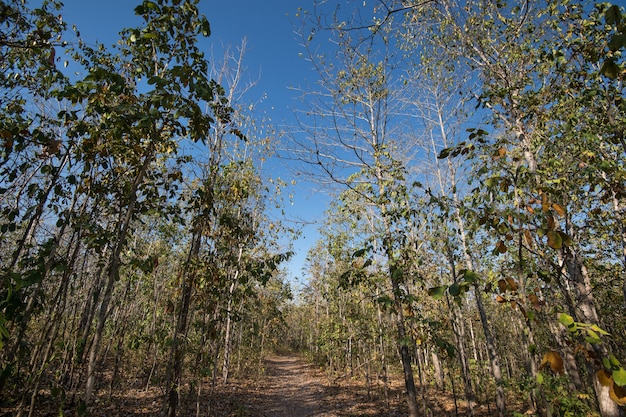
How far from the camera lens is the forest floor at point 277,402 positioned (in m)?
8.29

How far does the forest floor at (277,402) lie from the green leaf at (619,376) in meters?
7.22

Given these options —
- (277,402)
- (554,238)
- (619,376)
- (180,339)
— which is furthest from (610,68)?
(277,402)

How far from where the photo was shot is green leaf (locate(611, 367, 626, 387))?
47.6 inches

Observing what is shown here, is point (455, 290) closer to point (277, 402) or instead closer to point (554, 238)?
point (554, 238)

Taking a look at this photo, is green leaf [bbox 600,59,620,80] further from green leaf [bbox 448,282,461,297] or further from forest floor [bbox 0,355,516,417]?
forest floor [bbox 0,355,516,417]

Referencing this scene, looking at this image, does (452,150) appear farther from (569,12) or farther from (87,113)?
(569,12)

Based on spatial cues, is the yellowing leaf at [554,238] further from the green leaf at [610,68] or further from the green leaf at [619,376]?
the green leaf at [610,68]

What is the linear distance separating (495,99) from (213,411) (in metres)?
11.1

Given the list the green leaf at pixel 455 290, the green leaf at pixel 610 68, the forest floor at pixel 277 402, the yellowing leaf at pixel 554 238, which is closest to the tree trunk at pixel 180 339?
the forest floor at pixel 277 402

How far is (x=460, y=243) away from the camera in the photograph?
29.6 feet

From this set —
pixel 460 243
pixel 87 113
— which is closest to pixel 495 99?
pixel 460 243

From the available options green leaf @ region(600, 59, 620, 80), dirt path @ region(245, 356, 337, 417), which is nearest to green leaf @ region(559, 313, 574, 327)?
green leaf @ region(600, 59, 620, 80)

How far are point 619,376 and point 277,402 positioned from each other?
1367 cm

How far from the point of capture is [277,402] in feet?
40.9
